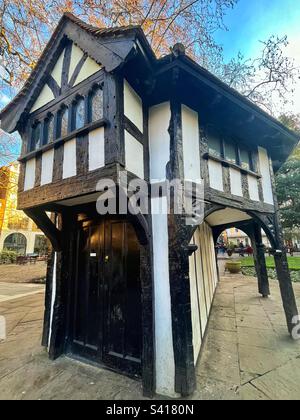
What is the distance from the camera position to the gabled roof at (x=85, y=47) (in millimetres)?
2779

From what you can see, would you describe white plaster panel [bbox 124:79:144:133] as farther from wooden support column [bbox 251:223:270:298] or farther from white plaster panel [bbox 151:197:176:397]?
wooden support column [bbox 251:223:270:298]

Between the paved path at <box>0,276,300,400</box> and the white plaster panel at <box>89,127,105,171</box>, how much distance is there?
3200 millimetres

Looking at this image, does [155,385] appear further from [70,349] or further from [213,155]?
[213,155]

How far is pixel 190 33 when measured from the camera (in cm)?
670

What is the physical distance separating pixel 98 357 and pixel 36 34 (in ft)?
29.8

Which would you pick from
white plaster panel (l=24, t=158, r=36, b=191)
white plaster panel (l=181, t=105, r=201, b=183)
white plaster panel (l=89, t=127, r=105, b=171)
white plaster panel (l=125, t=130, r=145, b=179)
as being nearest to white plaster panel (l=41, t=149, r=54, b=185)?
white plaster panel (l=24, t=158, r=36, b=191)

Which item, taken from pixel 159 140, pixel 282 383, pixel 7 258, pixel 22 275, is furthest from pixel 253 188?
pixel 7 258

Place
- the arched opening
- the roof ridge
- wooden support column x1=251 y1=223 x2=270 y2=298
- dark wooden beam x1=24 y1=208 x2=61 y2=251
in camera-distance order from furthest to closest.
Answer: the arched opening → wooden support column x1=251 y1=223 x2=270 y2=298 → dark wooden beam x1=24 y1=208 x2=61 y2=251 → the roof ridge

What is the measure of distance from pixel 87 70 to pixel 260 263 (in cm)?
768

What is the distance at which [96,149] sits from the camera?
116 inches

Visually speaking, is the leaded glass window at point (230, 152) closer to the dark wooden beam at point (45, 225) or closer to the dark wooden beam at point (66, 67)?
the dark wooden beam at point (66, 67)

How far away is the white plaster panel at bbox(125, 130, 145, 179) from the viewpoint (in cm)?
300
